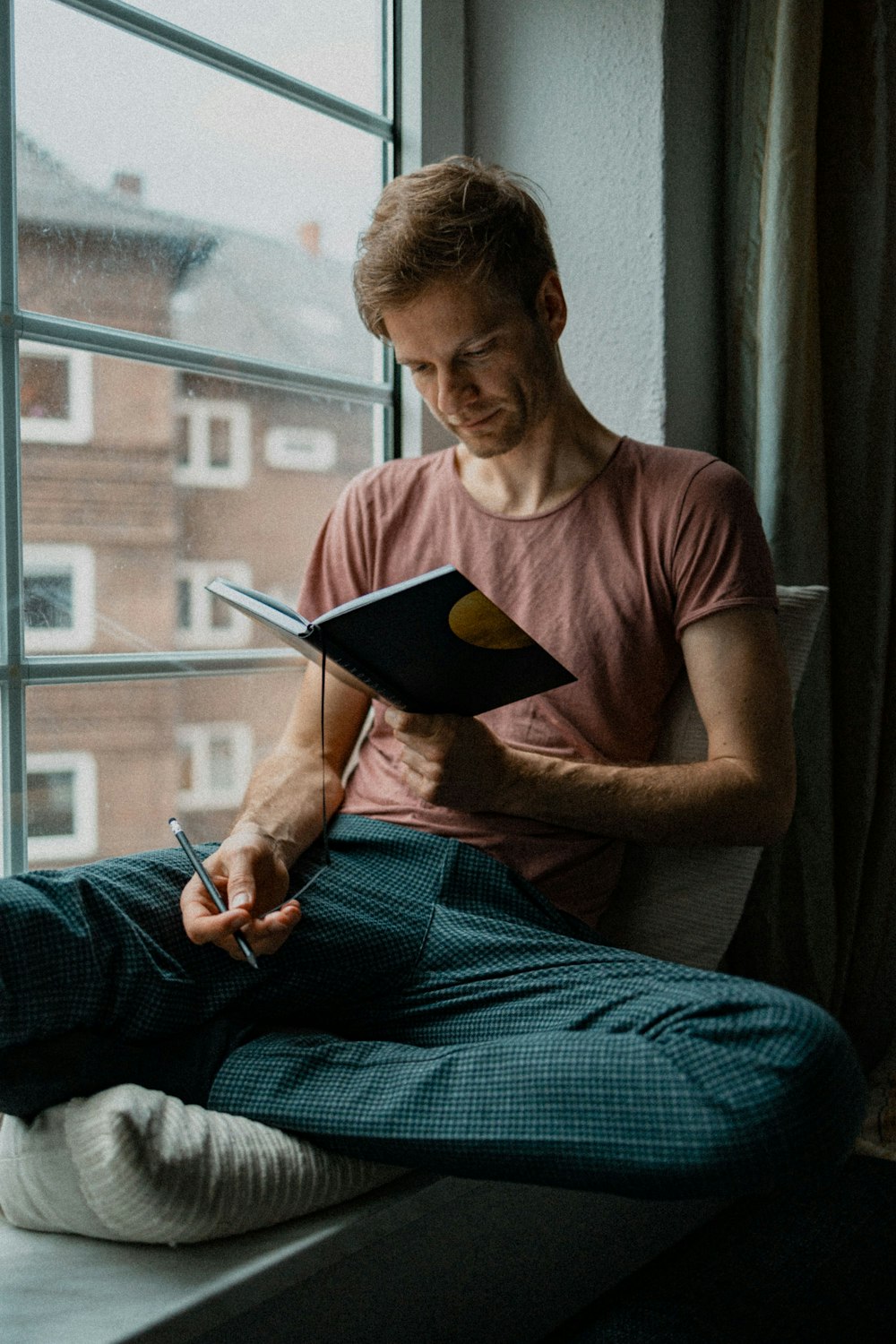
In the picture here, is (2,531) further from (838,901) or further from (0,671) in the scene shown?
(838,901)

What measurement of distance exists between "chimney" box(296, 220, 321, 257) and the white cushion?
0.82m

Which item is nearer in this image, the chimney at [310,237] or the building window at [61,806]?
the building window at [61,806]

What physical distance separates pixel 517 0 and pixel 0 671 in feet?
4.33

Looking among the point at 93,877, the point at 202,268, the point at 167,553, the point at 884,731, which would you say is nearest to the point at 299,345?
the point at 202,268

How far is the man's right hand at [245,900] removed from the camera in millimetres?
1026

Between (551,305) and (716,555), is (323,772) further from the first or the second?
(551,305)

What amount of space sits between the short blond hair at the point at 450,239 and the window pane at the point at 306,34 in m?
0.38

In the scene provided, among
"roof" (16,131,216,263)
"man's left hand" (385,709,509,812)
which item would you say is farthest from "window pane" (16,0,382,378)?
"man's left hand" (385,709,509,812)

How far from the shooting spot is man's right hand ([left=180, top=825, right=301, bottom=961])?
103cm

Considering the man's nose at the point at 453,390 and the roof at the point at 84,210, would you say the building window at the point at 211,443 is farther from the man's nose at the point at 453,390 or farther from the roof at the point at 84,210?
the man's nose at the point at 453,390

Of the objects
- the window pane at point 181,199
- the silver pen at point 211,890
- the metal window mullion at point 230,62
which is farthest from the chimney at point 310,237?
the silver pen at point 211,890

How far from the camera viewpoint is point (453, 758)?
1215 millimetres

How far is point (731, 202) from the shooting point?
68.9 inches

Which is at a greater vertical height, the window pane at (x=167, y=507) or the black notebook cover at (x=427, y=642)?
the window pane at (x=167, y=507)
